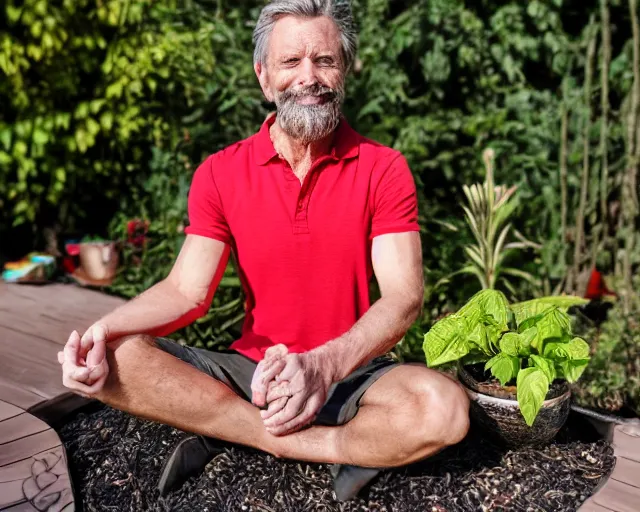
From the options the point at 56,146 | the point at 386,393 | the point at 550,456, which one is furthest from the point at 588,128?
the point at 56,146

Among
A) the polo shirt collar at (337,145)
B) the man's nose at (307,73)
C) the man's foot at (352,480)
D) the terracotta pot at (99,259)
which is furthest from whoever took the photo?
the terracotta pot at (99,259)

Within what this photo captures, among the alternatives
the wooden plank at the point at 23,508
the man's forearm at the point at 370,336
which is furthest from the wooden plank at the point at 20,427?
the man's forearm at the point at 370,336

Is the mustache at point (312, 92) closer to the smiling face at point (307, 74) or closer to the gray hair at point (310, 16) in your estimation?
the smiling face at point (307, 74)

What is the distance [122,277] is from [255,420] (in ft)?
7.24

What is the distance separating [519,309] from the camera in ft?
8.19

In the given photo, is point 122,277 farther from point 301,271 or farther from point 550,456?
point 550,456

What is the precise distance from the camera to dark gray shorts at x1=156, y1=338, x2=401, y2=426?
2.32 meters

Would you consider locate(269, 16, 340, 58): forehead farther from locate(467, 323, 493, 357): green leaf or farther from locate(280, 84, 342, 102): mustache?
locate(467, 323, 493, 357): green leaf

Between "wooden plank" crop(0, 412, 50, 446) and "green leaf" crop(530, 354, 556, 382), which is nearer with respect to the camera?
"green leaf" crop(530, 354, 556, 382)

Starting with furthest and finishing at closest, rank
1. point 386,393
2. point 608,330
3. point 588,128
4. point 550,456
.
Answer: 1. point 588,128
2. point 608,330
3. point 550,456
4. point 386,393

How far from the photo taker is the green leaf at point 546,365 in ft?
7.07

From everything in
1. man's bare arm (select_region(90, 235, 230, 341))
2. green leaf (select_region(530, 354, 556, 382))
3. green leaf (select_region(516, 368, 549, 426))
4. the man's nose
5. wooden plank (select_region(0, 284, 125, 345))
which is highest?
the man's nose

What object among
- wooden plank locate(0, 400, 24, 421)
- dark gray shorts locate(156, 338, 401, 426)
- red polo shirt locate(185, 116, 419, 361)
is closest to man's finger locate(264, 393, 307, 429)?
dark gray shorts locate(156, 338, 401, 426)

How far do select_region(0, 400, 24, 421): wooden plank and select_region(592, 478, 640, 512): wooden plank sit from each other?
197 cm
